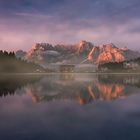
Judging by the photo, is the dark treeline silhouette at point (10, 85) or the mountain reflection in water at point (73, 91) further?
the dark treeline silhouette at point (10, 85)

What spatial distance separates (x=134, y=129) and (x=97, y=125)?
3.70 metres

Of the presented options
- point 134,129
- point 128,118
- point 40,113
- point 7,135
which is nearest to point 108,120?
point 128,118

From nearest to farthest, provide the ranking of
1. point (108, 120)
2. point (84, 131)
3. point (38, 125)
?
point (84, 131), point (38, 125), point (108, 120)

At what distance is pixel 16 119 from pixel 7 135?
690cm

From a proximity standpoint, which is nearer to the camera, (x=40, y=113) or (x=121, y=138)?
(x=121, y=138)

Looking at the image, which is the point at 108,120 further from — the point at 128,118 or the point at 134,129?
the point at 134,129

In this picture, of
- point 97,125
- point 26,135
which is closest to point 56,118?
point 97,125

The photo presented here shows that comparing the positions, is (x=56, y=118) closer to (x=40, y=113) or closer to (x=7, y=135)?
(x=40, y=113)

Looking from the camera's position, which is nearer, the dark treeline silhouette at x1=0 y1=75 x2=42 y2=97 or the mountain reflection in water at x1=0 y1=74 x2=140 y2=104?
the mountain reflection in water at x1=0 y1=74 x2=140 y2=104

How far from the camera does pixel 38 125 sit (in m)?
24.0

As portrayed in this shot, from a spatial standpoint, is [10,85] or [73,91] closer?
[73,91]

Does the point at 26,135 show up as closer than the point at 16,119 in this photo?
Yes

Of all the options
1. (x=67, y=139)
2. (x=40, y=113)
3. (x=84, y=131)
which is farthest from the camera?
(x=40, y=113)

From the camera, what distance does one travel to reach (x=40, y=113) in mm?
30797
